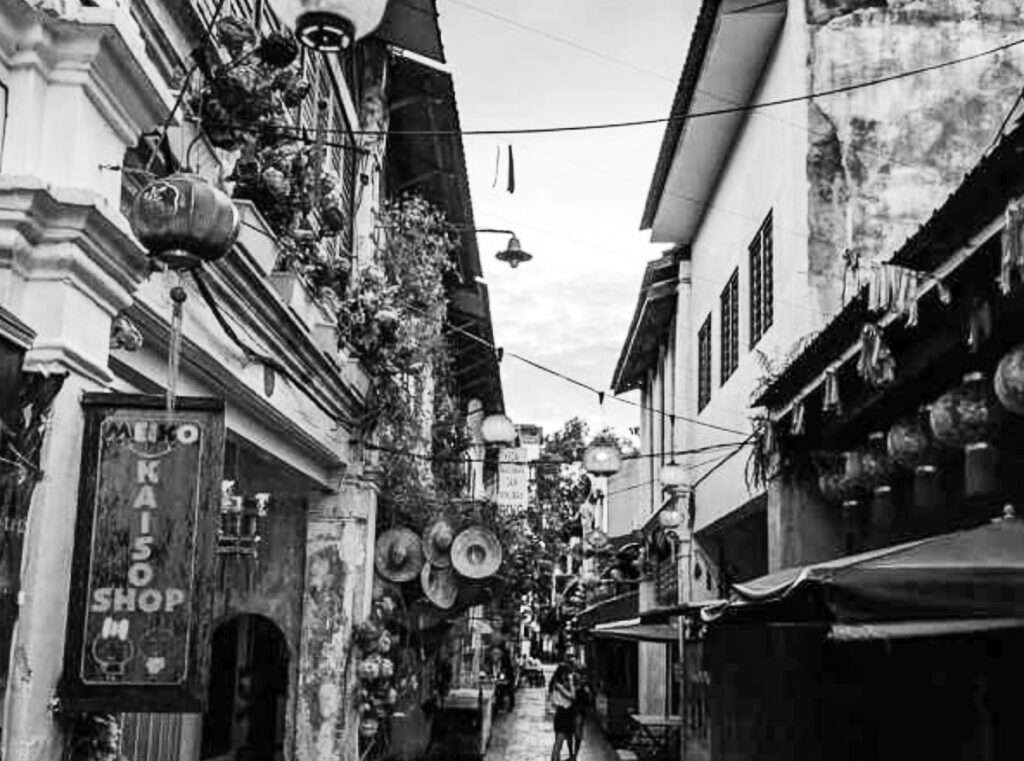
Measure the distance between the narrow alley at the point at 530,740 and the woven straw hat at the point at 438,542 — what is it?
939 cm

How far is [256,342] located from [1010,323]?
524 centimetres

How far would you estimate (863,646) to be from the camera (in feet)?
35.4

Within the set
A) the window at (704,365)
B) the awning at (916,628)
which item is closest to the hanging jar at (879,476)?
the awning at (916,628)

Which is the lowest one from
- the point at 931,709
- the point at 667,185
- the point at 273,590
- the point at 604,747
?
the point at 604,747

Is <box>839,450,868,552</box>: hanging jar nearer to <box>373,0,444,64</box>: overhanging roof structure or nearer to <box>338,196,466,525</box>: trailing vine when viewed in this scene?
<box>338,196,466,525</box>: trailing vine

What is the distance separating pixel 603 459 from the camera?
59.4 ft

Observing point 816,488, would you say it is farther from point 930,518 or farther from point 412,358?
point 412,358

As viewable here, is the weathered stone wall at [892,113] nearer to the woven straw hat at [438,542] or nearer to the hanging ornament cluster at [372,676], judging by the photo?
the woven straw hat at [438,542]

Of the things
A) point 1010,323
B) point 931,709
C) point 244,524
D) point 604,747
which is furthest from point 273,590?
point 604,747

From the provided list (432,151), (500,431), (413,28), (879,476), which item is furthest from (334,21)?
(500,431)

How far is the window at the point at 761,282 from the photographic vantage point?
14.8 meters

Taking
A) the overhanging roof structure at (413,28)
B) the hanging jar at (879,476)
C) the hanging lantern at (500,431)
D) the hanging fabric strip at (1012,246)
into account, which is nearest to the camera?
the hanging fabric strip at (1012,246)

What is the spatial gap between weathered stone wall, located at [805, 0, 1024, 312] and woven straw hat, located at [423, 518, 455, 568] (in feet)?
17.3

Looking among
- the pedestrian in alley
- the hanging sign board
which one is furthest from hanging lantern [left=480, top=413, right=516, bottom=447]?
the hanging sign board
